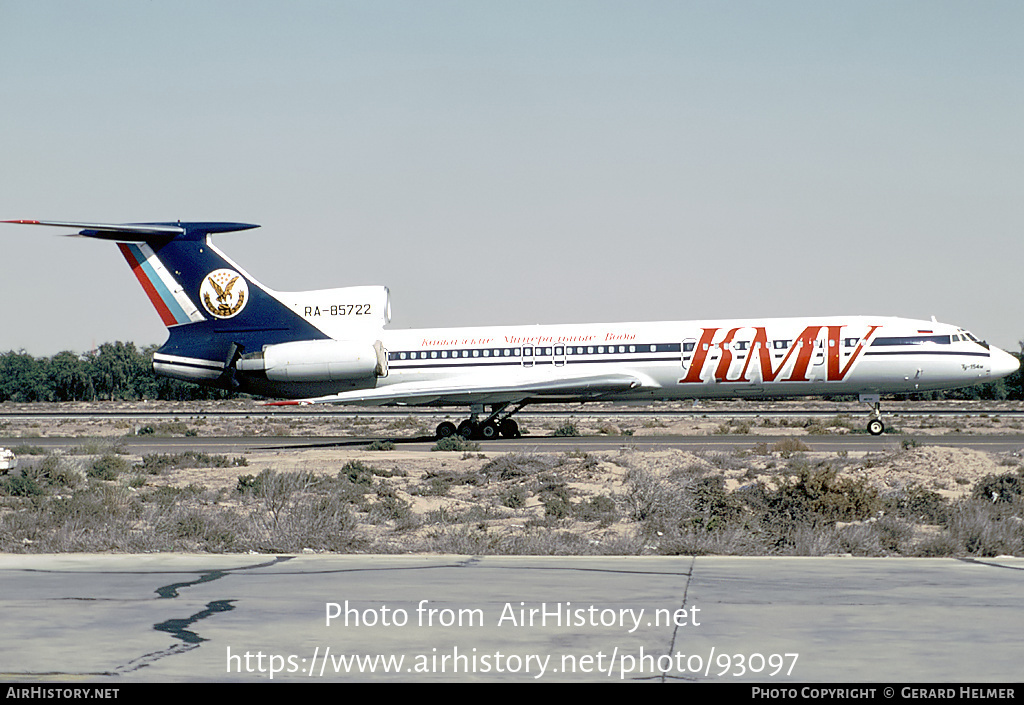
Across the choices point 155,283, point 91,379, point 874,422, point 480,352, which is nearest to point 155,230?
point 155,283

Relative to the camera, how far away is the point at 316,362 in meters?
33.1

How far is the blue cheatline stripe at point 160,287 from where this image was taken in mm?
33656

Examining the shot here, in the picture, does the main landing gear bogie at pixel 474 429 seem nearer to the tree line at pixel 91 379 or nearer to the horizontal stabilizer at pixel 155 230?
the horizontal stabilizer at pixel 155 230

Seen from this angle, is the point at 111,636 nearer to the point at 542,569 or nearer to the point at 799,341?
the point at 542,569

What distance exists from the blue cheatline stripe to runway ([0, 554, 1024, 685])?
24.6m

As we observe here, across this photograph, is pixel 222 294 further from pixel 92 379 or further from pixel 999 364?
pixel 92 379

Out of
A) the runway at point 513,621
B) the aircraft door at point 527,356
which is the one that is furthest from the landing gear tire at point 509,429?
the runway at point 513,621

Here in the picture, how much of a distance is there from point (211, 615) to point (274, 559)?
311 cm

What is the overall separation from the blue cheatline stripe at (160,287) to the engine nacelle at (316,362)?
2529mm

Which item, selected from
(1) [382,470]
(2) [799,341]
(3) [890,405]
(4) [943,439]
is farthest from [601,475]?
(3) [890,405]

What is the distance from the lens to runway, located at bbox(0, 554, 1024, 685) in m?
5.91

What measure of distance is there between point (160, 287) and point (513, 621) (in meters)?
29.0
